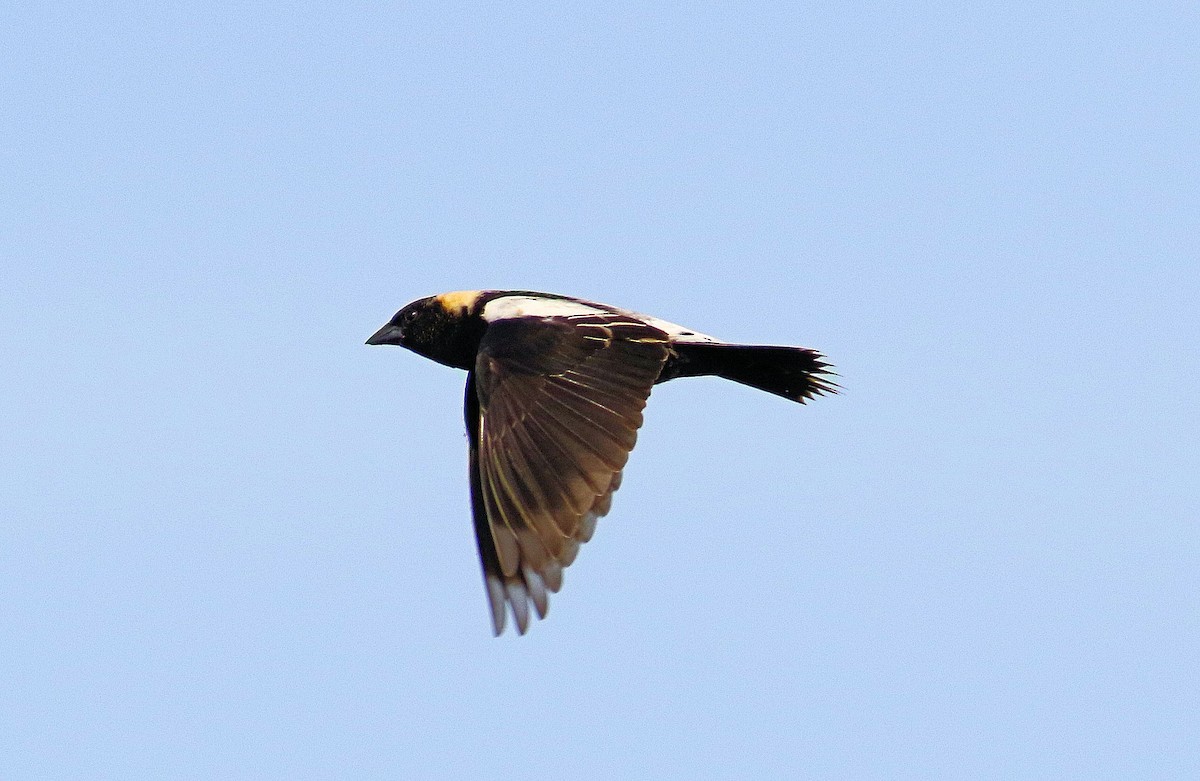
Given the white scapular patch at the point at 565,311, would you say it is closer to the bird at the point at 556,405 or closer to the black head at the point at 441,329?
the bird at the point at 556,405

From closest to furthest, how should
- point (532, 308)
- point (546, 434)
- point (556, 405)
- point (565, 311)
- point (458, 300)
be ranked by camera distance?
1. point (546, 434)
2. point (556, 405)
3. point (565, 311)
4. point (532, 308)
5. point (458, 300)

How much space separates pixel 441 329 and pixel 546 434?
247 centimetres

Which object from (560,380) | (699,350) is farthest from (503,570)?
(699,350)

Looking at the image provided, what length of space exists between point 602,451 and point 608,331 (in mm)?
1030

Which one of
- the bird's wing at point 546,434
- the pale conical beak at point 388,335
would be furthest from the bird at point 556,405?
the pale conical beak at point 388,335

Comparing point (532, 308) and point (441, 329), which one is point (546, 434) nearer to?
point (532, 308)

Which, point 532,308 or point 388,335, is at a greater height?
point 532,308

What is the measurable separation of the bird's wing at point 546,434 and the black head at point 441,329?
1.04 metres

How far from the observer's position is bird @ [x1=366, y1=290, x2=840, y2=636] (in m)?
6.37

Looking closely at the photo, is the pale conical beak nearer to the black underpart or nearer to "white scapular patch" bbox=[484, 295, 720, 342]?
"white scapular patch" bbox=[484, 295, 720, 342]

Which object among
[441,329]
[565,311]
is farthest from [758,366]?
[441,329]

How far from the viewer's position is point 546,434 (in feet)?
22.6

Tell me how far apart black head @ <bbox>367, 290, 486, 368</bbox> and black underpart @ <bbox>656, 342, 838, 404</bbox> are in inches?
47.3

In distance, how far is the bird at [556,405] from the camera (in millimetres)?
6367
